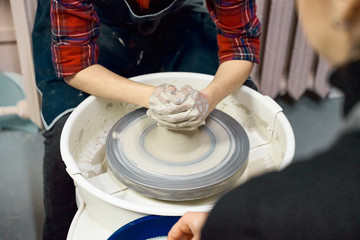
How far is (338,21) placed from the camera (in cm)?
50

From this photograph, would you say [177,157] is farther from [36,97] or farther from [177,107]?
[36,97]

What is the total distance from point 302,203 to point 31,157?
1888 millimetres

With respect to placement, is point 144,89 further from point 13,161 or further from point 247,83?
point 13,161

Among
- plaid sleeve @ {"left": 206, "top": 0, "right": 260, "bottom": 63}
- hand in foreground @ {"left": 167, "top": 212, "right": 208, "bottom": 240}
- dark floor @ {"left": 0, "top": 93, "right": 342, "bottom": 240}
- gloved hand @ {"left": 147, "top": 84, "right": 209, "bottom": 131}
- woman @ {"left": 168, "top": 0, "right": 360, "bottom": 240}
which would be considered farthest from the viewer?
dark floor @ {"left": 0, "top": 93, "right": 342, "bottom": 240}

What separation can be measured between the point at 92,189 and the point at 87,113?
0.39 metres

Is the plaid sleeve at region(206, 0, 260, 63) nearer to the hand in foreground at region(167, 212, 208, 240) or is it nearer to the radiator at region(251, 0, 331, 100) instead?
the radiator at region(251, 0, 331, 100)

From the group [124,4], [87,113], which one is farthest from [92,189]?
[124,4]

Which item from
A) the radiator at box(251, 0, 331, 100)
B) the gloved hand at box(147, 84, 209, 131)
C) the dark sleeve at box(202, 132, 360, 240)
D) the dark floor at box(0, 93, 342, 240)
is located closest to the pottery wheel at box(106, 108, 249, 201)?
the gloved hand at box(147, 84, 209, 131)

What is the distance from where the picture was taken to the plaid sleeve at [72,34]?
1296 mm

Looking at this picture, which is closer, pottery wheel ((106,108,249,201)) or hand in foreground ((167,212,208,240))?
hand in foreground ((167,212,208,240))

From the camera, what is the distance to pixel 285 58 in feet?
8.01

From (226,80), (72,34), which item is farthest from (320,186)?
(72,34)

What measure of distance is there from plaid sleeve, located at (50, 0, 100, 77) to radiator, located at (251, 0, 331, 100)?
102 centimetres

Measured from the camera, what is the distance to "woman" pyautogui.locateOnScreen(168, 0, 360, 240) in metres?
0.53
